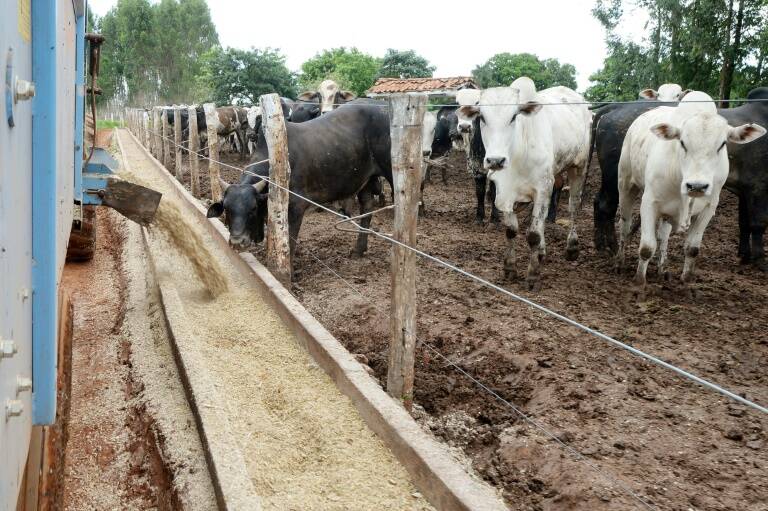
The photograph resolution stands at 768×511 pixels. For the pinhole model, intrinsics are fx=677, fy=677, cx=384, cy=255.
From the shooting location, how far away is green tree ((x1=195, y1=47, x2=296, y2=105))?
108 ft

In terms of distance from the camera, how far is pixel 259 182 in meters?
7.02

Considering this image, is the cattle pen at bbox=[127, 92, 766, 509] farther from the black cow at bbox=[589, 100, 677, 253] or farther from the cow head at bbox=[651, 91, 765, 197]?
the cow head at bbox=[651, 91, 765, 197]

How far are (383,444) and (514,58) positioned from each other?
145 ft

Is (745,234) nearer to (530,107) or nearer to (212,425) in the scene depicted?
(530,107)

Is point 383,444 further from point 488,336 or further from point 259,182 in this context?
point 259,182

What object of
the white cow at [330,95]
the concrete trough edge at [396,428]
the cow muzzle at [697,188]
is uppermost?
the white cow at [330,95]

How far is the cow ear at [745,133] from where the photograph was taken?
19.5 ft

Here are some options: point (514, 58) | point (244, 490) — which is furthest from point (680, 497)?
point (514, 58)

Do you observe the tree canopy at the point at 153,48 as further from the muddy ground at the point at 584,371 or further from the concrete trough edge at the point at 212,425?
the concrete trough edge at the point at 212,425

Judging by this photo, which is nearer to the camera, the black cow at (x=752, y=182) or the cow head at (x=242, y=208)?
the cow head at (x=242, y=208)

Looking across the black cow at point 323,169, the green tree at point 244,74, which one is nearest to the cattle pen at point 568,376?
the black cow at point 323,169

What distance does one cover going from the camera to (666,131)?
20.0 ft

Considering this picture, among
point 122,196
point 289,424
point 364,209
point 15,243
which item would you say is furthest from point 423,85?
point 15,243

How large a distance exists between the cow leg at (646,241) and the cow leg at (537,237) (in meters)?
0.96
